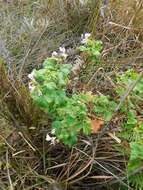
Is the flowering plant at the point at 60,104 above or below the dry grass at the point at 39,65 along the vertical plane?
above

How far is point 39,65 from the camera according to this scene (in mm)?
2160

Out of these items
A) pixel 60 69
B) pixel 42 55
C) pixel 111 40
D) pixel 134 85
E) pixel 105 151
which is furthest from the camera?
pixel 111 40

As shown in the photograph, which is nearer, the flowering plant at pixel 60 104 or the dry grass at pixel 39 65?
the flowering plant at pixel 60 104

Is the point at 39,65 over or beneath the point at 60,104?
beneath

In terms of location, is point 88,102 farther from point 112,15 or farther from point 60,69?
point 112,15

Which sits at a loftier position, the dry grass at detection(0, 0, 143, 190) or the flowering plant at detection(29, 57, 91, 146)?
the flowering plant at detection(29, 57, 91, 146)

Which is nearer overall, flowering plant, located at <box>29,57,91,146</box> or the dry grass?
flowering plant, located at <box>29,57,91,146</box>

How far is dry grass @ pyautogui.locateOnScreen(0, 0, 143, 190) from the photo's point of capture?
1.66 m

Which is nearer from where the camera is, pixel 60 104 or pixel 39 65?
pixel 60 104

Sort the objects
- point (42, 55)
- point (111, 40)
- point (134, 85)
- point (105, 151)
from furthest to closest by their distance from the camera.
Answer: point (111, 40), point (42, 55), point (105, 151), point (134, 85)

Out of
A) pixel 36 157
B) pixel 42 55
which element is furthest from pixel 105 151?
pixel 42 55

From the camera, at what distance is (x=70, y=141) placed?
5.03 ft

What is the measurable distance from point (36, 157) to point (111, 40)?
2.88 ft

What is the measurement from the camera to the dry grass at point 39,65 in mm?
1661
